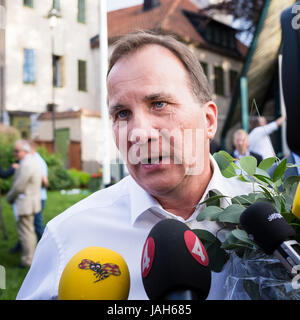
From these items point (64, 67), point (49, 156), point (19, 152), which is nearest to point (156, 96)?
point (64, 67)

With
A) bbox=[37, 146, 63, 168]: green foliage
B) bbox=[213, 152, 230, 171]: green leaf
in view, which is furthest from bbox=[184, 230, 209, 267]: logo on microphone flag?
bbox=[37, 146, 63, 168]: green foliage

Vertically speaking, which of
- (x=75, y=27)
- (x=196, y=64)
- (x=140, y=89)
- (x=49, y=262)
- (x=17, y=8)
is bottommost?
(x=49, y=262)

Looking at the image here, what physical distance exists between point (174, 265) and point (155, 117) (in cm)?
44

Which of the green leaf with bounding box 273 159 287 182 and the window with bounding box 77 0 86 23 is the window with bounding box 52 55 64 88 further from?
the green leaf with bounding box 273 159 287 182

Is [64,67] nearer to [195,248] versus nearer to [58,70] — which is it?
[58,70]

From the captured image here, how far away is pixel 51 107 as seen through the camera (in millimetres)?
4938

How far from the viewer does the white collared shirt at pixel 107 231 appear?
3.65 feet

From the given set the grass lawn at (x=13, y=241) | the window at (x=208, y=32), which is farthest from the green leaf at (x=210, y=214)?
the window at (x=208, y=32)

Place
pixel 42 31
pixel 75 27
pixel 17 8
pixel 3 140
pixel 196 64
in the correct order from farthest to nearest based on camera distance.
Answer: pixel 3 140 < pixel 42 31 < pixel 75 27 < pixel 17 8 < pixel 196 64

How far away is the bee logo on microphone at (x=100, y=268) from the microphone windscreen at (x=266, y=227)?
27 cm

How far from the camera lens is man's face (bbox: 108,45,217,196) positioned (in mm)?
1006

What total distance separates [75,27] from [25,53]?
113 centimetres
